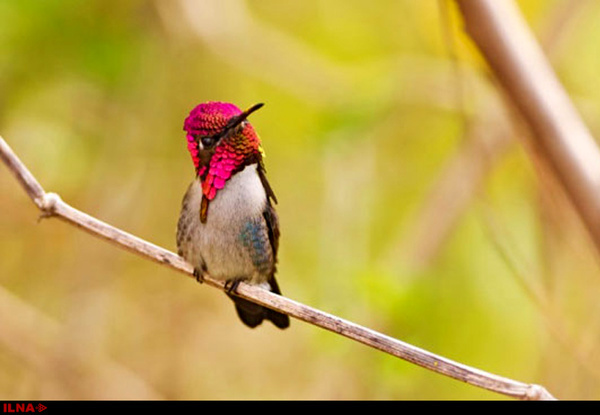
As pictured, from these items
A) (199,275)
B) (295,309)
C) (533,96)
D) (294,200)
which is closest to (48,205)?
(199,275)

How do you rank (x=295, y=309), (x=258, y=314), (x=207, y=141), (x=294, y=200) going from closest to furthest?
(x=207, y=141), (x=295, y=309), (x=258, y=314), (x=294, y=200)

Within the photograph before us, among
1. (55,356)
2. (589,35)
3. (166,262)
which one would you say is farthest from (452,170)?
(166,262)

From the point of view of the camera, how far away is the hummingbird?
3.92 ft

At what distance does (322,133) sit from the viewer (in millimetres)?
2898

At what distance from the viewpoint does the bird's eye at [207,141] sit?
1198 mm

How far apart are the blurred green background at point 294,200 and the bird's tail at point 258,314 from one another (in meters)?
0.83

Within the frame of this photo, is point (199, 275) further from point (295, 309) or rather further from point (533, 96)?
point (533, 96)

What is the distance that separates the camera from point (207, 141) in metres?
1.21

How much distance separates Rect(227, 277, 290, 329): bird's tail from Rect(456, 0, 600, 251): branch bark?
22.9 inches

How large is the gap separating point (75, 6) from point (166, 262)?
187 centimetres

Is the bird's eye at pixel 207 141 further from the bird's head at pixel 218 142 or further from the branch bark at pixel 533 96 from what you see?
the branch bark at pixel 533 96

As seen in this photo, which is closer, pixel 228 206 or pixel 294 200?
pixel 228 206

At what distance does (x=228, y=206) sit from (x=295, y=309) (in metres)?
0.20

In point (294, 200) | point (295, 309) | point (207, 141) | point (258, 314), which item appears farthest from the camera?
point (294, 200)
